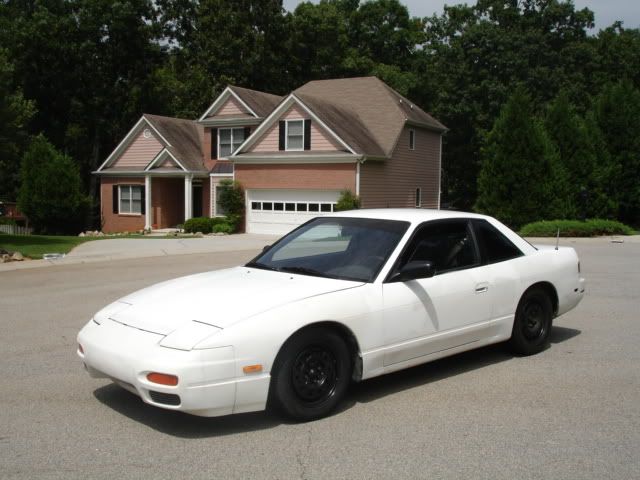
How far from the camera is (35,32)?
137 ft

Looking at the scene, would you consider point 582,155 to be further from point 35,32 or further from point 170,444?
point 35,32

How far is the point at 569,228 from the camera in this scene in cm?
2644

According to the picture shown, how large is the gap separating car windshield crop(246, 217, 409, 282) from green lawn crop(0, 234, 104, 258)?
13.6 m

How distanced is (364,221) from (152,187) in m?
30.5

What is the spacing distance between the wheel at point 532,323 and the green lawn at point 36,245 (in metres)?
14.8

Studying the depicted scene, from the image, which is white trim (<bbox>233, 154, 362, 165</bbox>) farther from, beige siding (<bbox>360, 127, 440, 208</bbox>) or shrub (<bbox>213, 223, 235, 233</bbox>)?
shrub (<bbox>213, 223, 235, 233</bbox>)

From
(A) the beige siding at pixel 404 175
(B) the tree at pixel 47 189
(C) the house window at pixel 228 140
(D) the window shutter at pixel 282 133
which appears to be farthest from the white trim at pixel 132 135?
(A) the beige siding at pixel 404 175

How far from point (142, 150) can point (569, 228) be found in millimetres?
21982

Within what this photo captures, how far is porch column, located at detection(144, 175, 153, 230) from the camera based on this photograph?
115 ft

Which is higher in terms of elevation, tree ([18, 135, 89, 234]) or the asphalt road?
tree ([18, 135, 89, 234])

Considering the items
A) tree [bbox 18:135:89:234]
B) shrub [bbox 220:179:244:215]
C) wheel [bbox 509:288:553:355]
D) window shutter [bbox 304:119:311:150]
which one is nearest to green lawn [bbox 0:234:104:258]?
tree [bbox 18:135:89:234]

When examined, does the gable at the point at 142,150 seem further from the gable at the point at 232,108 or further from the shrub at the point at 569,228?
the shrub at the point at 569,228

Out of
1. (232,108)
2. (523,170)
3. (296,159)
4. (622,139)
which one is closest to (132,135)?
(232,108)

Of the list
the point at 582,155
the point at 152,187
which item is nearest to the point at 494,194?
the point at 582,155
